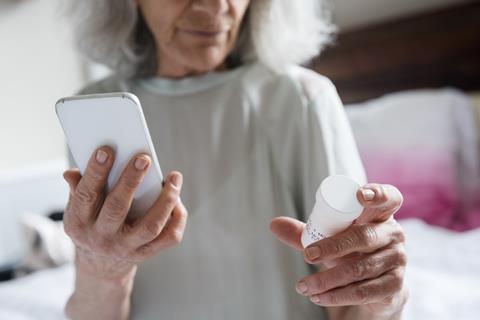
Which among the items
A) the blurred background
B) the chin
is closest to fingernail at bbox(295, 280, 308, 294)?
the chin

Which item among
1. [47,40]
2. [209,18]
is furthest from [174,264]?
[47,40]

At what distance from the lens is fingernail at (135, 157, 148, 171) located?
0.49m

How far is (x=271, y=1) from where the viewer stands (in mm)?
775

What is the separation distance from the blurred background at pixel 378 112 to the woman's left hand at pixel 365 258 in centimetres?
76

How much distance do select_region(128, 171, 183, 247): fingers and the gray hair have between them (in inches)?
12.4

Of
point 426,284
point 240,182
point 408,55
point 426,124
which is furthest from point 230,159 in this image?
point 408,55

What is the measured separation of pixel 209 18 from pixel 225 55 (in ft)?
0.27

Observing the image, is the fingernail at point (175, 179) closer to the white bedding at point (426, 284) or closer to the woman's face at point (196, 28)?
the woman's face at point (196, 28)

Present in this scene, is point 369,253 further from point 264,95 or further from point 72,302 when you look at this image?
point 72,302

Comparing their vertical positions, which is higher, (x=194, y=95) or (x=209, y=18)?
(x=209, y=18)

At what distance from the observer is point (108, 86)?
82cm

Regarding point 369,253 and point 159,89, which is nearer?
point 369,253

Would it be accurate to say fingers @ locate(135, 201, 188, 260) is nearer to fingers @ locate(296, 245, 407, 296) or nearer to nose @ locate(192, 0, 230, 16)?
fingers @ locate(296, 245, 407, 296)

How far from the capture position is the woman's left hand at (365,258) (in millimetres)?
444
